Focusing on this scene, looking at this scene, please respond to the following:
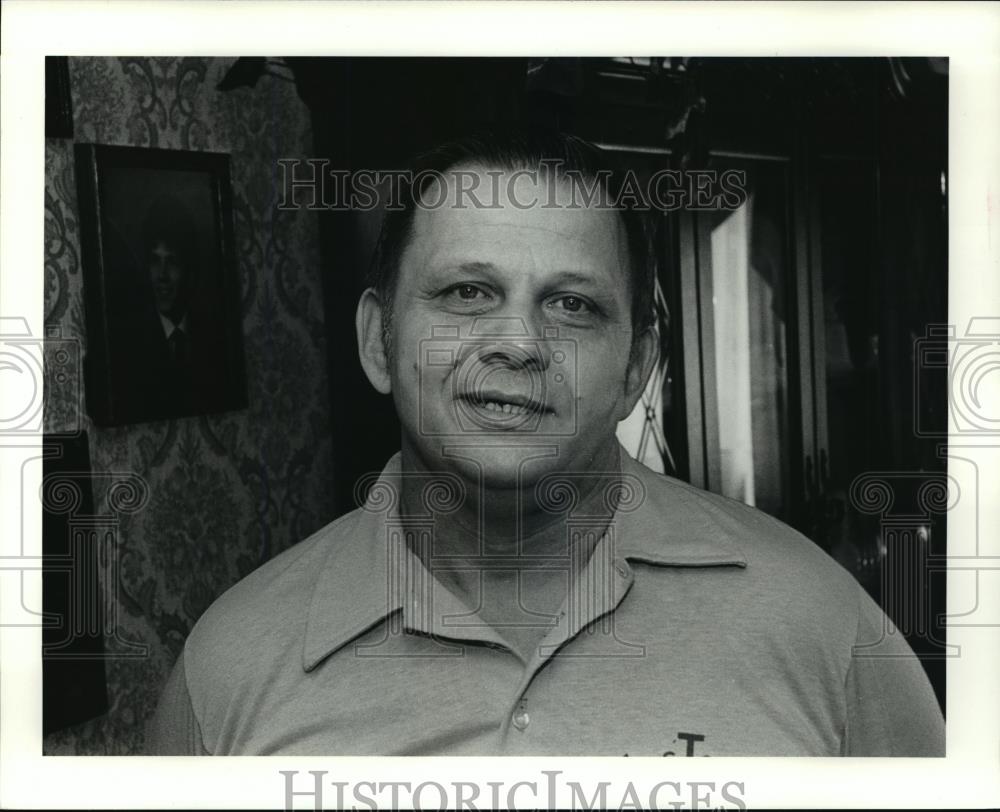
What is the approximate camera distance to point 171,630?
7.86 feet

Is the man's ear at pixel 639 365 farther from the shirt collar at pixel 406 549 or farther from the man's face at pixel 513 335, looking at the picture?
the shirt collar at pixel 406 549

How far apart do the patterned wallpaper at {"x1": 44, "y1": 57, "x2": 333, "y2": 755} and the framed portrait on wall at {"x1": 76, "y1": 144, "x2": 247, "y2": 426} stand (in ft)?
0.09

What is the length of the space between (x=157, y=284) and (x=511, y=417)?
0.74 meters

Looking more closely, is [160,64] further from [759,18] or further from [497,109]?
[759,18]

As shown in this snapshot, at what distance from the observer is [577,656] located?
2.34 metres

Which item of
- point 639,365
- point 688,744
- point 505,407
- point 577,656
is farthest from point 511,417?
point 688,744

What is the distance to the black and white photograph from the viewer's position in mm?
2346

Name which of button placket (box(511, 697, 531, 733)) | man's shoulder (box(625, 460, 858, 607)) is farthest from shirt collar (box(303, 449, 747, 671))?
button placket (box(511, 697, 531, 733))

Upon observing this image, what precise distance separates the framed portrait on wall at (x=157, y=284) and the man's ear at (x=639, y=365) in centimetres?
76

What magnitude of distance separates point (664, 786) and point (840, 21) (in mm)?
1546

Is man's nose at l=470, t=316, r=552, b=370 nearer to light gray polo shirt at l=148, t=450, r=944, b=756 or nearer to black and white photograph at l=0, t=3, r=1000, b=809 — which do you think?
black and white photograph at l=0, t=3, r=1000, b=809

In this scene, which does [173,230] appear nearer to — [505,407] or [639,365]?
[505,407]

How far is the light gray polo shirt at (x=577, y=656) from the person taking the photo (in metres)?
2.34

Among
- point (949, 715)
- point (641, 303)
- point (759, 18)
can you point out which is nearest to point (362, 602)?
point (641, 303)
